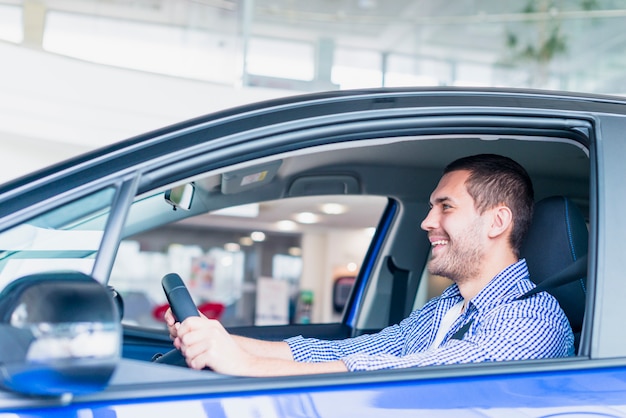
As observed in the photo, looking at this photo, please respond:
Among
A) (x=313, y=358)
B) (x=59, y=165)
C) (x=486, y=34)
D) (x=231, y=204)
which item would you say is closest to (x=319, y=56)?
(x=486, y=34)

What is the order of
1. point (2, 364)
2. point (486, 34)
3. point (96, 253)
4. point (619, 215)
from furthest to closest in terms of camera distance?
point (486, 34)
point (619, 215)
point (96, 253)
point (2, 364)

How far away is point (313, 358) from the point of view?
1957 mm

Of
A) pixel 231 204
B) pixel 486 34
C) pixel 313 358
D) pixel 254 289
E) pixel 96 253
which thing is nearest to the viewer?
pixel 96 253

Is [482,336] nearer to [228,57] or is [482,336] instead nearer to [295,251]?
[228,57]

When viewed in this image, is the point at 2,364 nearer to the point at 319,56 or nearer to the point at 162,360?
the point at 162,360

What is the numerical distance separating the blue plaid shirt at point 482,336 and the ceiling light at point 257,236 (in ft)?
37.0

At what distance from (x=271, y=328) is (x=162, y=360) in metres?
0.84

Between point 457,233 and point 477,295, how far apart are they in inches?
7.4

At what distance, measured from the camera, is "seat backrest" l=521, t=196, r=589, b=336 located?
1.74 m

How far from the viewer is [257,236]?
13594mm

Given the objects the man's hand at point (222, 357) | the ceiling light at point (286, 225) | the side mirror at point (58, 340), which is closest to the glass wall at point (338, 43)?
the ceiling light at point (286, 225)

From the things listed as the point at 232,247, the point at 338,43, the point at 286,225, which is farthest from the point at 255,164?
the point at 232,247

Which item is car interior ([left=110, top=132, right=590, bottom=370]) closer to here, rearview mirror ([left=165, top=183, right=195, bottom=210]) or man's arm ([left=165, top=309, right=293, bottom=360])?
rearview mirror ([left=165, top=183, right=195, bottom=210])

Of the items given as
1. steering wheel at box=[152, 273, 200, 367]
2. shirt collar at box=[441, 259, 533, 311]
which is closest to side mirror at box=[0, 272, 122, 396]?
steering wheel at box=[152, 273, 200, 367]
